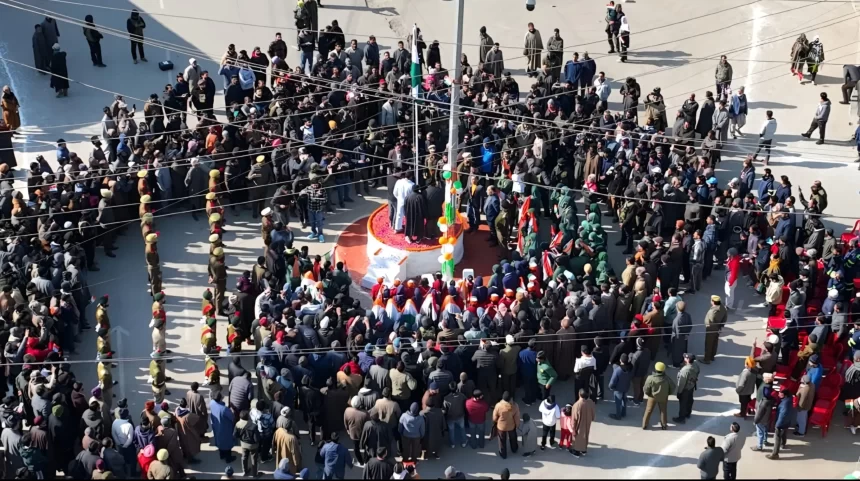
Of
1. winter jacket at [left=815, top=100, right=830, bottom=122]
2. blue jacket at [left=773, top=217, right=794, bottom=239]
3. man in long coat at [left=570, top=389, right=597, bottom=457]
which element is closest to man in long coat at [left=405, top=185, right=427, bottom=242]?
→ man in long coat at [left=570, top=389, right=597, bottom=457]

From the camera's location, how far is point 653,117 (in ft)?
98.3

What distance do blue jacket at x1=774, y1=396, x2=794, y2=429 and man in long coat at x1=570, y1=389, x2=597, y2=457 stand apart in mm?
2815

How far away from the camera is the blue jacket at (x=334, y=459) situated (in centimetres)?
2100

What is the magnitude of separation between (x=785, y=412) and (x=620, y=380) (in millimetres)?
2512

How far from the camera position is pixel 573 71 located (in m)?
31.5

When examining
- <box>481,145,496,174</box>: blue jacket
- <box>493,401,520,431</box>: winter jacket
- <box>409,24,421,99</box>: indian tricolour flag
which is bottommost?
<box>493,401,520,431</box>: winter jacket

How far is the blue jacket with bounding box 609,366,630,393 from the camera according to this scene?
22.5 meters

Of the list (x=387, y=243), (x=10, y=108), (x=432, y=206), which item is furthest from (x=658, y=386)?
(x=10, y=108)

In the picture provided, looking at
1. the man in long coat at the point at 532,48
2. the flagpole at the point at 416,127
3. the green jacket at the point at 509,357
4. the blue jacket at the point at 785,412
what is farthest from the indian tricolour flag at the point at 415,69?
the blue jacket at the point at 785,412

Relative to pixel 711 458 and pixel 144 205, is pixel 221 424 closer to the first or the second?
pixel 144 205

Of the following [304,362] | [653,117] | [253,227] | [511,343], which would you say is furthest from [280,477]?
[653,117]

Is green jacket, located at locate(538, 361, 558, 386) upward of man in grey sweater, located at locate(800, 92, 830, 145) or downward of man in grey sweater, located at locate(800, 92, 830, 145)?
downward

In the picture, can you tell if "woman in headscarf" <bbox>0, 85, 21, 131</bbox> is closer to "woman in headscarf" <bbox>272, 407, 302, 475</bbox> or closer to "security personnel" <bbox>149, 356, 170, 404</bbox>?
"security personnel" <bbox>149, 356, 170, 404</bbox>

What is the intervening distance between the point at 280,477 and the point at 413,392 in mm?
3016
